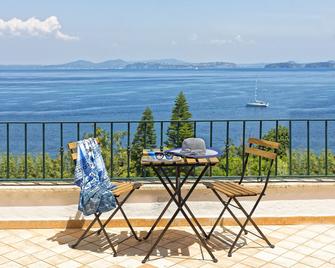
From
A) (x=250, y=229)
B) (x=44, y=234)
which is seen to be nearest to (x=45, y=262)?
(x=44, y=234)

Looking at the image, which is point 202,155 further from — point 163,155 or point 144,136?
point 144,136

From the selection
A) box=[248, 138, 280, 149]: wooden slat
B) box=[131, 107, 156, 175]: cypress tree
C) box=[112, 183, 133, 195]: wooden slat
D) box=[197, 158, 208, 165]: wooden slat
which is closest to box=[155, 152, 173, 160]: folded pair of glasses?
box=[197, 158, 208, 165]: wooden slat

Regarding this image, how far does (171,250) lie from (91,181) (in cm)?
94

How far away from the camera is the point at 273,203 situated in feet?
18.2

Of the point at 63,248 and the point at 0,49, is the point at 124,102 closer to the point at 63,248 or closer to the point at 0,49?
the point at 0,49

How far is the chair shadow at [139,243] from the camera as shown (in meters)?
4.16

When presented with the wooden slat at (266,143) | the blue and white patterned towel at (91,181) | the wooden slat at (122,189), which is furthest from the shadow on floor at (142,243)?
the wooden slat at (266,143)

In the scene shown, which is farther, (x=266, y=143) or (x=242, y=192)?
(x=266, y=143)

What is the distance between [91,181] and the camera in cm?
420

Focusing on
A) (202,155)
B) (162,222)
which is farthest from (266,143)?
(162,222)

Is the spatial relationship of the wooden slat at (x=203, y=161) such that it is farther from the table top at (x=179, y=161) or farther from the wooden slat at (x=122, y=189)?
the wooden slat at (x=122, y=189)

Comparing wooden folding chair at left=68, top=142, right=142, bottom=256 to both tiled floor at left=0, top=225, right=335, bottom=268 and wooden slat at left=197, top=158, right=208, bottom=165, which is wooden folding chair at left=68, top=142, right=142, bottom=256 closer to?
tiled floor at left=0, top=225, right=335, bottom=268

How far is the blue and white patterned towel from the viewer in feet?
13.4

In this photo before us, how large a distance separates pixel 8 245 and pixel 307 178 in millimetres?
3594
